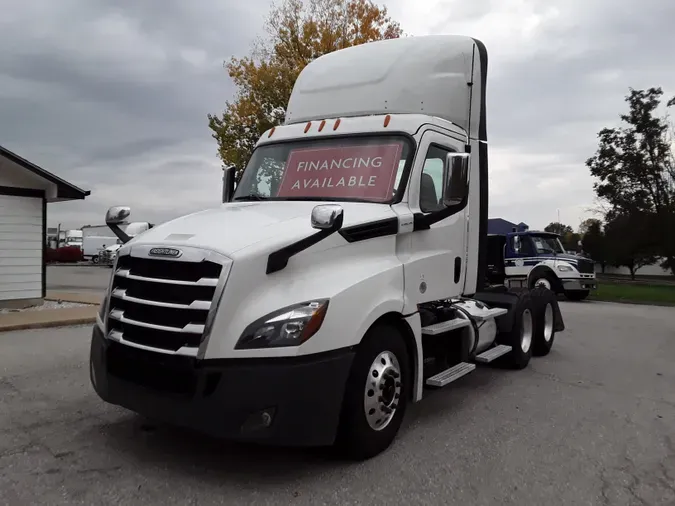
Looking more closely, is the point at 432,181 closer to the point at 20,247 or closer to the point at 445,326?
the point at 445,326

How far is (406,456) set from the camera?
424 cm

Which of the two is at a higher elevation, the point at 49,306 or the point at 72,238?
the point at 72,238

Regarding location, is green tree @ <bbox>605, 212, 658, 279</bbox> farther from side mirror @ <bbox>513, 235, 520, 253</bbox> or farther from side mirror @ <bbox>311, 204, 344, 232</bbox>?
side mirror @ <bbox>311, 204, 344, 232</bbox>

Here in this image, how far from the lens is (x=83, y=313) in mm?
12039

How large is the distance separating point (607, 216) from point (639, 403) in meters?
38.3

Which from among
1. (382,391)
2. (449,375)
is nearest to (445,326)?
(449,375)

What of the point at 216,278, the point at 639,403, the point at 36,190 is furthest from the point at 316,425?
the point at 36,190

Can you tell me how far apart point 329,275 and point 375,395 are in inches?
36.8

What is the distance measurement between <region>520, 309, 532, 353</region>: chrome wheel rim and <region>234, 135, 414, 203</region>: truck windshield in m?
3.67

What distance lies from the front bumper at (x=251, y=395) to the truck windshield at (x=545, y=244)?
1662 centimetres

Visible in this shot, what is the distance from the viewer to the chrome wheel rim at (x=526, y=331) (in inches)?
299

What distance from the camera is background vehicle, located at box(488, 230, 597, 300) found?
61.9 ft

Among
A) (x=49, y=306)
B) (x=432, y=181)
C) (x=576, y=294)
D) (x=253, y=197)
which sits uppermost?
(x=432, y=181)

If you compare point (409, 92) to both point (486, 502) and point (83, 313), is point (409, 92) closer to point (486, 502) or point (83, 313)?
point (486, 502)
